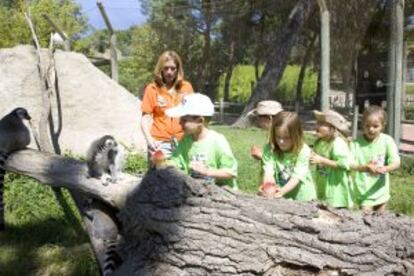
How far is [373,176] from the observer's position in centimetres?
382

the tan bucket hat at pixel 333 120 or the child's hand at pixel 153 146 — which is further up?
the tan bucket hat at pixel 333 120

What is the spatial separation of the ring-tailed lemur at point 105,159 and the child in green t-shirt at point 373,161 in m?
1.58

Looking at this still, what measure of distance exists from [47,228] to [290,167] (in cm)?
249

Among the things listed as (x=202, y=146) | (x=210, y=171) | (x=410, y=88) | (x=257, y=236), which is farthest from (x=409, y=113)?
(x=257, y=236)

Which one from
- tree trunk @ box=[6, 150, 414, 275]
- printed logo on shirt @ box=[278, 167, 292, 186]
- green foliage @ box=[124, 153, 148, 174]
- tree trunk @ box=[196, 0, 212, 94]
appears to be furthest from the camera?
tree trunk @ box=[196, 0, 212, 94]

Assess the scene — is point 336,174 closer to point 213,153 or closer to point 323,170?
point 323,170

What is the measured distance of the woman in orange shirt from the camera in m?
4.07

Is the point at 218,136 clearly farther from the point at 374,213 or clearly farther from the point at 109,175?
the point at 374,213

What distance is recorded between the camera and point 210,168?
336cm

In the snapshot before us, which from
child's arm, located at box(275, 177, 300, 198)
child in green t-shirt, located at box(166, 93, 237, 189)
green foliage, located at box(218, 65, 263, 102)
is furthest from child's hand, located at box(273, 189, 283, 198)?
green foliage, located at box(218, 65, 263, 102)

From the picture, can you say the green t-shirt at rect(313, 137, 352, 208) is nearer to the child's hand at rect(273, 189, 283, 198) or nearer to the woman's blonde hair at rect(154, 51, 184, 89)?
the child's hand at rect(273, 189, 283, 198)

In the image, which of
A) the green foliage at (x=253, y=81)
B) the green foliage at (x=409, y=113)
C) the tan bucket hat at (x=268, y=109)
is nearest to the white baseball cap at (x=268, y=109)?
the tan bucket hat at (x=268, y=109)

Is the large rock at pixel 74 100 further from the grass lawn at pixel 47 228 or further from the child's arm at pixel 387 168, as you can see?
the child's arm at pixel 387 168

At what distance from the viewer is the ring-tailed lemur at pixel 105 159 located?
3328 mm
